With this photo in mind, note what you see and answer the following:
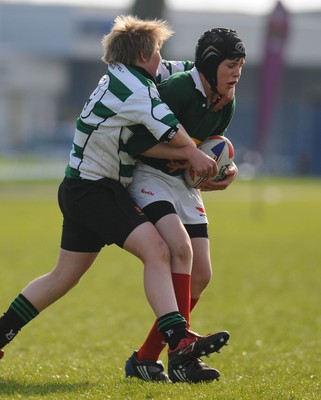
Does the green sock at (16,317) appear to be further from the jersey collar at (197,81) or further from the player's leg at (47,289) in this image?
the jersey collar at (197,81)

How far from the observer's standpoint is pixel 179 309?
246 inches

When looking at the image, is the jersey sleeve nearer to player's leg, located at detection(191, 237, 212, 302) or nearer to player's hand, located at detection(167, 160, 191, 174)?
player's hand, located at detection(167, 160, 191, 174)

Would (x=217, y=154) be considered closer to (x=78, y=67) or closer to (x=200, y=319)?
(x=200, y=319)

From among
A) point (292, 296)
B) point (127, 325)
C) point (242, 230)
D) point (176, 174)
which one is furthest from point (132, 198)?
point (242, 230)

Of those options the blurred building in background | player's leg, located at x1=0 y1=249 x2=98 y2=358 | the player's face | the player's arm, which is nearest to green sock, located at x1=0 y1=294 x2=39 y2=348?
player's leg, located at x1=0 y1=249 x2=98 y2=358

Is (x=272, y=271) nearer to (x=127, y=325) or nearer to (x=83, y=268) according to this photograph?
(x=127, y=325)

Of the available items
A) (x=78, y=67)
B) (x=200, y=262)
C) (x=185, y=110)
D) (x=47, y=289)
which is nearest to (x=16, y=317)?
(x=47, y=289)

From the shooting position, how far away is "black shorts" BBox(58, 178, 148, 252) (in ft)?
19.9

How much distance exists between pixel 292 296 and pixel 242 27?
48.7 metres

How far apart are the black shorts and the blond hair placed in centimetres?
65

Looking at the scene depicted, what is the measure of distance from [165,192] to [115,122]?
1.69ft

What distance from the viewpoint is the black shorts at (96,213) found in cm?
606

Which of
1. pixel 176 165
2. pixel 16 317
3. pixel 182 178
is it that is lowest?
pixel 16 317

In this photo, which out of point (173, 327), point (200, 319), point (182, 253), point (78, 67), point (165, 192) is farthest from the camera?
point (78, 67)
